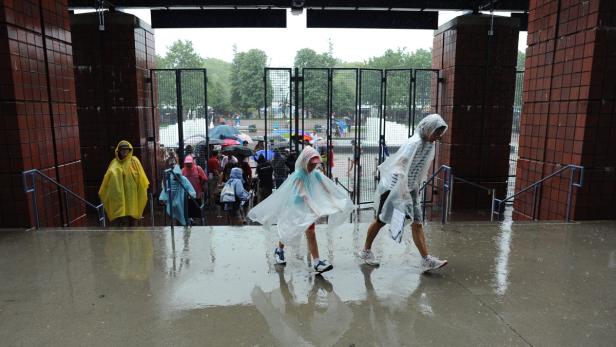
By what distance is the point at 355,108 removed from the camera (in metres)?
9.08

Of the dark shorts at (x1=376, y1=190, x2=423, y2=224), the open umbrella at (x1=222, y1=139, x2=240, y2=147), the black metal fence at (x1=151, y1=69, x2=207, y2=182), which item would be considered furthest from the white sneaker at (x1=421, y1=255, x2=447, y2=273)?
the open umbrella at (x1=222, y1=139, x2=240, y2=147)

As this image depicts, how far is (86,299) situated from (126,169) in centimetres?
268

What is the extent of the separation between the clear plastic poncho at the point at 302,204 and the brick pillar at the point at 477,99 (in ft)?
19.3

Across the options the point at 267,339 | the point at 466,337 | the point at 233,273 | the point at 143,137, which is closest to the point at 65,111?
the point at 143,137

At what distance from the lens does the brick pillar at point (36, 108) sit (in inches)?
188

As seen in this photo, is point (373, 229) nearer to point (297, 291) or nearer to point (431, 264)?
point (431, 264)

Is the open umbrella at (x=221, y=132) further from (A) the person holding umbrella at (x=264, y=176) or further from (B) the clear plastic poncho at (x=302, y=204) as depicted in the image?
(B) the clear plastic poncho at (x=302, y=204)

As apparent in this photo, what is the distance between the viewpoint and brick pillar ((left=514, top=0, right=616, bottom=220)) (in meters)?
5.18

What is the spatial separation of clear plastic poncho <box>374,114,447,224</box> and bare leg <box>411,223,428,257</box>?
0.50ft

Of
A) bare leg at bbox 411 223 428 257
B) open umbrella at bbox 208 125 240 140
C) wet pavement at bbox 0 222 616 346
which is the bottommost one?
wet pavement at bbox 0 222 616 346

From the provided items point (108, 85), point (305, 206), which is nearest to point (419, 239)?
A: point (305, 206)

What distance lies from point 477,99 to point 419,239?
6203 mm

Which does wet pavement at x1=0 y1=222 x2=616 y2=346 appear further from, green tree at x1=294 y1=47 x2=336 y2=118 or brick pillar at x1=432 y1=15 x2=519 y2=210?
green tree at x1=294 y1=47 x2=336 y2=118

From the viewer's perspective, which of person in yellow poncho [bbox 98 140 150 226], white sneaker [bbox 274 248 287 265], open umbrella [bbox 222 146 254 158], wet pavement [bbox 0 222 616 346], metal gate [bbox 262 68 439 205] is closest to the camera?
wet pavement [bbox 0 222 616 346]
